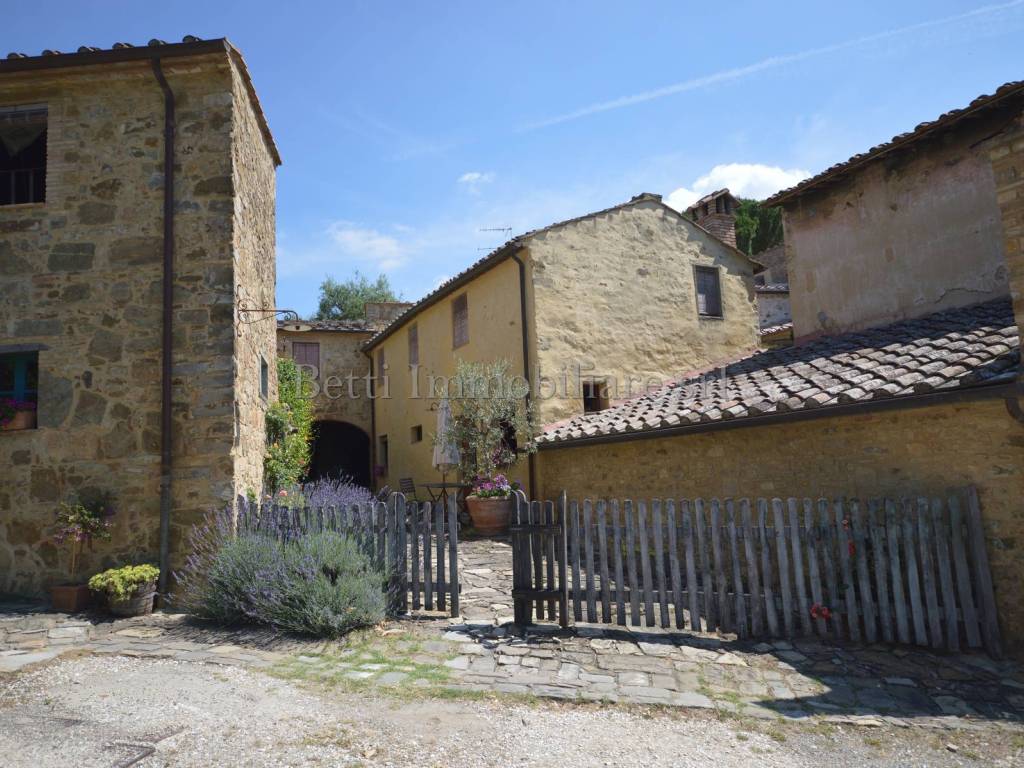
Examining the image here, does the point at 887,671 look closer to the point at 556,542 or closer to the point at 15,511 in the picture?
the point at 556,542

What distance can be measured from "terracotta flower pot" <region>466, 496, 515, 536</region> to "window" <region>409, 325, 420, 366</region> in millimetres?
6108

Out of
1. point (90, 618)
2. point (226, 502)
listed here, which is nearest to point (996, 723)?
point (226, 502)

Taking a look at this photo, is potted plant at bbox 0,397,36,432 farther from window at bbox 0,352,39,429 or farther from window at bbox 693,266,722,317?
window at bbox 693,266,722,317

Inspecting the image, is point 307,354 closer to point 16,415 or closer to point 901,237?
point 16,415

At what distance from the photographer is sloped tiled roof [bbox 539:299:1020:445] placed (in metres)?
5.88

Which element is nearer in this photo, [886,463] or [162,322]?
[886,463]

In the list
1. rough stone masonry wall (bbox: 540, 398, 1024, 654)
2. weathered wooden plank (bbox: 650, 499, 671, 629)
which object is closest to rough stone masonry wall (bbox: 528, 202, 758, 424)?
rough stone masonry wall (bbox: 540, 398, 1024, 654)

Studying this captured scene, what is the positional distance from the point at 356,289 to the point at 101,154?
79.9ft

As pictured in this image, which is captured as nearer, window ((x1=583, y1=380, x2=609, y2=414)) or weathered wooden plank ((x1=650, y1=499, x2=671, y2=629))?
weathered wooden plank ((x1=650, y1=499, x2=671, y2=629))

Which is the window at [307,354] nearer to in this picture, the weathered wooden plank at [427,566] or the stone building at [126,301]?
the stone building at [126,301]

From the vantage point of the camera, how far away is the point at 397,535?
21.4 feet

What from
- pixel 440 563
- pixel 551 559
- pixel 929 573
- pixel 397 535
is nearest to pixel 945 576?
pixel 929 573

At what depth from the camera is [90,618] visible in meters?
6.13

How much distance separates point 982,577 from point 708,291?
9113 mm
